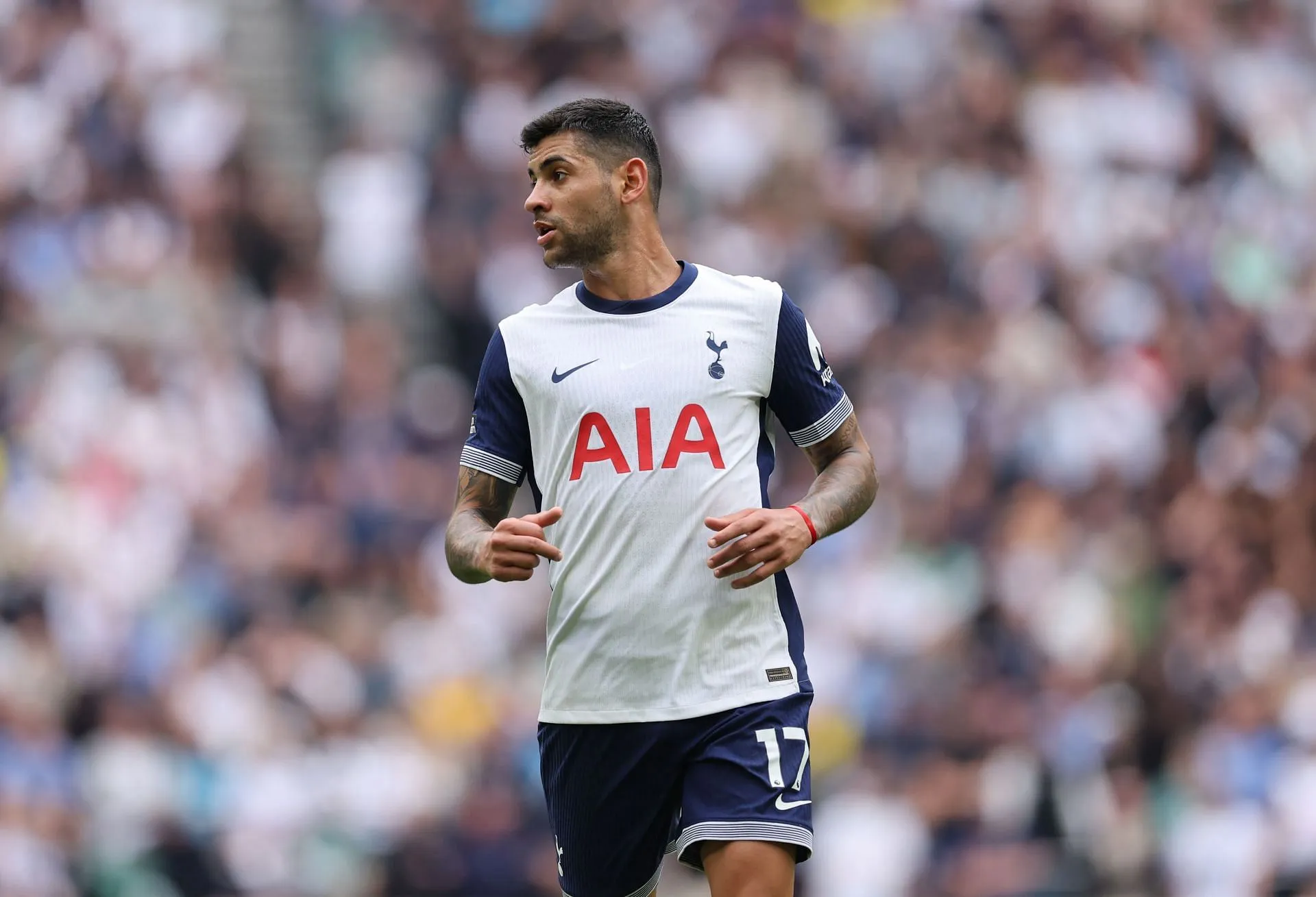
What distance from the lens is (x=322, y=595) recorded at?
1377 centimetres

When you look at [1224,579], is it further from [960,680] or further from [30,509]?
[30,509]

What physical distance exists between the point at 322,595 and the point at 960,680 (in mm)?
4223

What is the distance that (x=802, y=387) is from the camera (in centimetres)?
619

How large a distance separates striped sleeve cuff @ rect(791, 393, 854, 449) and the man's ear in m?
0.85

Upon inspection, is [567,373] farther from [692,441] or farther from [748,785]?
[748,785]

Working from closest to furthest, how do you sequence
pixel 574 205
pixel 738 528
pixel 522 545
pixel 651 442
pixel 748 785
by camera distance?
pixel 522 545 < pixel 738 528 < pixel 748 785 < pixel 651 442 < pixel 574 205

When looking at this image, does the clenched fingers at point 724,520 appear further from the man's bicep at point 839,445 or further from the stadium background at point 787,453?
the stadium background at point 787,453

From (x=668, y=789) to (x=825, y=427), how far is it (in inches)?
45.8

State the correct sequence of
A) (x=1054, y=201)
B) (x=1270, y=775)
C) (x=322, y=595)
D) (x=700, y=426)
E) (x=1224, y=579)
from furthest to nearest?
(x=1054, y=201) → (x=322, y=595) → (x=1224, y=579) → (x=1270, y=775) → (x=700, y=426)

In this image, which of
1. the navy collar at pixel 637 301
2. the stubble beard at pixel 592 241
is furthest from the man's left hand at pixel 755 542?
the stubble beard at pixel 592 241

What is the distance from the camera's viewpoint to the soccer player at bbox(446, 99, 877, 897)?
5.93 metres

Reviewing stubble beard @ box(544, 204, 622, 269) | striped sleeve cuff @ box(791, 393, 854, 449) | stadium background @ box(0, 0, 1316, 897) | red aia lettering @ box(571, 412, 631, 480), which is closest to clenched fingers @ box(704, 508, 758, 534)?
red aia lettering @ box(571, 412, 631, 480)

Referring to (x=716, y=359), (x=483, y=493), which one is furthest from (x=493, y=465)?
(x=716, y=359)

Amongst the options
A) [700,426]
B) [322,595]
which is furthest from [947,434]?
[700,426]
